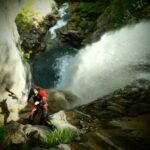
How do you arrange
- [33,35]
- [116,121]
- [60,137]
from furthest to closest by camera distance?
[33,35] < [116,121] < [60,137]

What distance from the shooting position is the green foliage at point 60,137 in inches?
384

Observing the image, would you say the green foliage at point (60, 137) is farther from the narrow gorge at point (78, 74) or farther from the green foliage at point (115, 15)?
the green foliage at point (115, 15)

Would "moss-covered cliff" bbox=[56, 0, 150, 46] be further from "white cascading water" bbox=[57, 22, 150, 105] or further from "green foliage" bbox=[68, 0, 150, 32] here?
"white cascading water" bbox=[57, 22, 150, 105]

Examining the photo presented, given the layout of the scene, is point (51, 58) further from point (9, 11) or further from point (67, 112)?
point (67, 112)

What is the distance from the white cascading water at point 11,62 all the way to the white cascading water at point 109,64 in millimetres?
3733

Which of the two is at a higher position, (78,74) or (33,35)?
(33,35)

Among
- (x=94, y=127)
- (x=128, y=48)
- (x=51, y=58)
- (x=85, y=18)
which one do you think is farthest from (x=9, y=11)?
(x=85, y=18)

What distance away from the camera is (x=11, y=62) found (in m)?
13.3

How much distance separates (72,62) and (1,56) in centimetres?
1226

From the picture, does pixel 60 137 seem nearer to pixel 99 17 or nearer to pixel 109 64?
pixel 109 64

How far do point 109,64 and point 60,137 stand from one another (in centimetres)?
1172

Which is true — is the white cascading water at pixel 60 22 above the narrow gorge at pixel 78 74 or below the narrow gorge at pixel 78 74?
above

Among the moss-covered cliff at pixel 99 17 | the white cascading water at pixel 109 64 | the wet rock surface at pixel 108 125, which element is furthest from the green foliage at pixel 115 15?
the wet rock surface at pixel 108 125

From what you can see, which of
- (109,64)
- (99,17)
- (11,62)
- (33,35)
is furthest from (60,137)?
(99,17)
